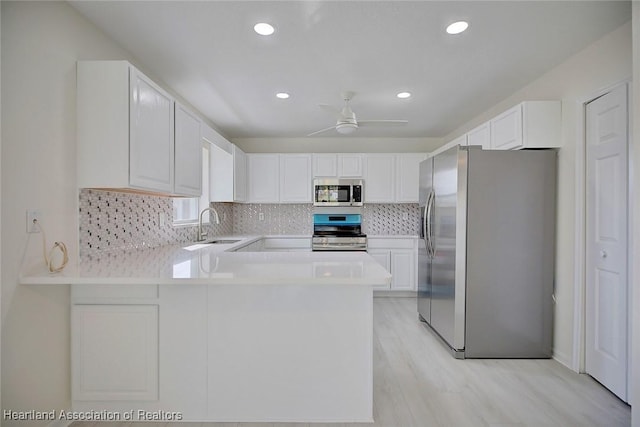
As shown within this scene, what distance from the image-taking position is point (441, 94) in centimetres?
324

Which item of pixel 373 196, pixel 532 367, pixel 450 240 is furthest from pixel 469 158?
pixel 373 196

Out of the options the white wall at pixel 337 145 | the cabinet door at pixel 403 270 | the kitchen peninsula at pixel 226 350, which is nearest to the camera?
the kitchen peninsula at pixel 226 350

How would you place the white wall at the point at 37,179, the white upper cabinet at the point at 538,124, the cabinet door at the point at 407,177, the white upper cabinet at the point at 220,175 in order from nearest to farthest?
the white wall at the point at 37,179, the white upper cabinet at the point at 538,124, the white upper cabinet at the point at 220,175, the cabinet door at the point at 407,177

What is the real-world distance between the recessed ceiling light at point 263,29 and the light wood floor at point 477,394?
2425 mm

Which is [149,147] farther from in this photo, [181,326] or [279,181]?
[279,181]

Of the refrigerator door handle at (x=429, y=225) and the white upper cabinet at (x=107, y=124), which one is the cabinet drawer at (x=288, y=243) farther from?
the white upper cabinet at (x=107, y=124)

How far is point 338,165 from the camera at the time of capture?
485cm

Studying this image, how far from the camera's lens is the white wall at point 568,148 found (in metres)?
2.30

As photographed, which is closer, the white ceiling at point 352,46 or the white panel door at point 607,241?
the white ceiling at point 352,46

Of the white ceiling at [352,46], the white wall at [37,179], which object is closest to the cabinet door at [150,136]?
the white wall at [37,179]

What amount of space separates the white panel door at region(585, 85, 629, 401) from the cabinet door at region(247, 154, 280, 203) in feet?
12.1

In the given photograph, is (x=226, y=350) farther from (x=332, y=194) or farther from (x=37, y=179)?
(x=332, y=194)

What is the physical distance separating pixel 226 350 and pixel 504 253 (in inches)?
91.7

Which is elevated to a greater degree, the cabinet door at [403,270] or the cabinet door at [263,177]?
the cabinet door at [263,177]
